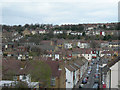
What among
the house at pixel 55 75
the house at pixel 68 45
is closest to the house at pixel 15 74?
the house at pixel 55 75

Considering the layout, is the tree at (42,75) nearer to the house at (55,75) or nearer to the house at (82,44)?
the house at (55,75)

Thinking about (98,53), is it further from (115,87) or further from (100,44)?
(115,87)

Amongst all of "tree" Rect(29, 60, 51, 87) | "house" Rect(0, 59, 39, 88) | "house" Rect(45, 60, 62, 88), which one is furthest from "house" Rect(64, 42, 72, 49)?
"tree" Rect(29, 60, 51, 87)

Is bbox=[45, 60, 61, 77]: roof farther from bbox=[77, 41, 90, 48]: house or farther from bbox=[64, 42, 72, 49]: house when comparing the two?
bbox=[77, 41, 90, 48]: house

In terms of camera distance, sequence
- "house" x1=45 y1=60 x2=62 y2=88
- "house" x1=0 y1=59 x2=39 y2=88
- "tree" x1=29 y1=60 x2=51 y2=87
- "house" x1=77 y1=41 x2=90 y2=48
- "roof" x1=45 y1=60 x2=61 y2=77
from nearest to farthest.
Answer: "house" x1=0 y1=59 x2=39 y2=88
"tree" x1=29 y1=60 x2=51 y2=87
"house" x1=45 y1=60 x2=62 y2=88
"roof" x1=45 y1=60 x2=61 y2=77
"house" x1=77 y1=41 x2=90 y2=48

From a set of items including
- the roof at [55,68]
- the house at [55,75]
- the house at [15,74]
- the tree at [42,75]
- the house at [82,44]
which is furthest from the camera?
the house at [82,44]

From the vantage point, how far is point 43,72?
438 inches

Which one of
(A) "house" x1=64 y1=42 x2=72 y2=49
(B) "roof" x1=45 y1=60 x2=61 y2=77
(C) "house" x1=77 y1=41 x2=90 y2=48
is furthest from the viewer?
(C) "house" x1=77 y1=41 x2=90 y2=48

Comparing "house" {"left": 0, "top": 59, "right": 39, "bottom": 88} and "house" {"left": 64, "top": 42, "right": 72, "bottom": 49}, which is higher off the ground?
"house" {"left": 0, "top": 59, "right": 39, "bottom": 88}

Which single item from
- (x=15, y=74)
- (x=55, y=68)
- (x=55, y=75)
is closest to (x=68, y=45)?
(x=55, y=68)

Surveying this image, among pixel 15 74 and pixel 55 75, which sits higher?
pixel 15 74

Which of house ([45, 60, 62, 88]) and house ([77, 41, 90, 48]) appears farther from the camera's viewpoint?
house ([77, 41, 90, 48])

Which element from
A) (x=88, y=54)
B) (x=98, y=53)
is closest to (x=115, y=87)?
(x=88, y=54)

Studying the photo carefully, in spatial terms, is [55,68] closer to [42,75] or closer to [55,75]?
[55,75]
